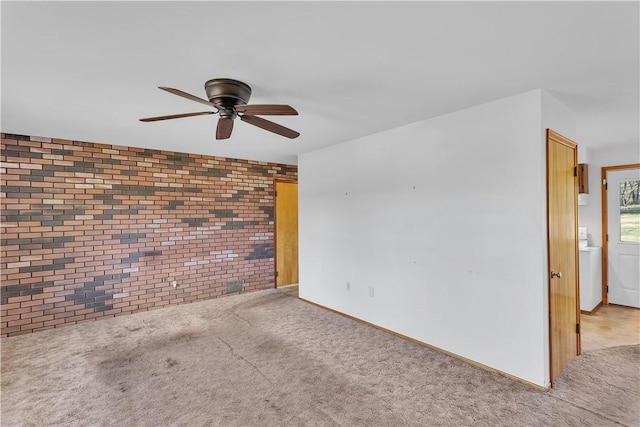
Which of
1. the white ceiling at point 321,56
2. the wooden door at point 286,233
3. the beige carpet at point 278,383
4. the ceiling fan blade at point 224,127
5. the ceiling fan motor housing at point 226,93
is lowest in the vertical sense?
the beige carpet at point 278,383

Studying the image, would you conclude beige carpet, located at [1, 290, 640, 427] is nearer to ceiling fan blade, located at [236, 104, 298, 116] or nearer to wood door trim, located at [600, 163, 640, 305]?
wood door trim, located at [600, 163, 640, 305]

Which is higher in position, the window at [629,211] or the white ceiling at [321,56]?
the white ceiling at [321,56]

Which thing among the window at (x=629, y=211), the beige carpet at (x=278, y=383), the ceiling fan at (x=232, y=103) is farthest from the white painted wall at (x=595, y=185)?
the ceiling fan at (x=232, y=103)

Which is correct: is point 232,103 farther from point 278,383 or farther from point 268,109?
point 278,383

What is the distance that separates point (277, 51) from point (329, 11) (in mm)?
479

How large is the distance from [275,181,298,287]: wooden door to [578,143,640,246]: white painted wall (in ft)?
15.3

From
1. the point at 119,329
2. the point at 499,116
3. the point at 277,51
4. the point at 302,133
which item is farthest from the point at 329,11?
the point at 119,329

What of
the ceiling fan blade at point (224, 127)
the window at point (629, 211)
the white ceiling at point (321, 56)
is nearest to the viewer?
the white ceiling at point (321, 56)

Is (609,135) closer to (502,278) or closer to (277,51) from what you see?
(502,278)

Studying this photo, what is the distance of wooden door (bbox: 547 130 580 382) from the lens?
260cm

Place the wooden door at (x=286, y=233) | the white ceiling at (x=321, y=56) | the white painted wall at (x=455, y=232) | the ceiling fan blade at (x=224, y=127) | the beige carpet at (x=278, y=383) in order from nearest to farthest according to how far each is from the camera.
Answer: the white ceiling at (x=321, y=56)
the beige carpet at (x=278, y=383)
the ceiling fan blade at (x=224, y=127)
the white painted wall at (x=455, y=232)
the wooden door at (x=286, y=233)

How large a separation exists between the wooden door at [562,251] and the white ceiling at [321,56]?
517mm

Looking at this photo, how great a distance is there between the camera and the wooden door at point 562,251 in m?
2.60

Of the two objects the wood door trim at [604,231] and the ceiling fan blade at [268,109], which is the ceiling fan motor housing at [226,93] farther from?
the wood door trim at [604,231]
